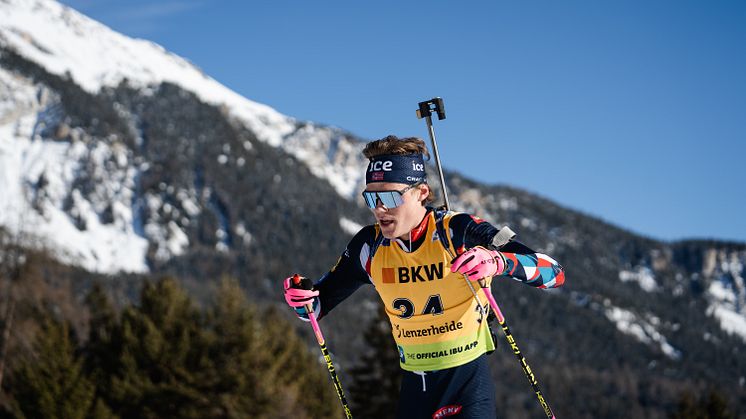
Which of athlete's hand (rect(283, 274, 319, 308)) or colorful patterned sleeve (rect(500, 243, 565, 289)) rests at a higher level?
athlete's hand (rect(283, 274, 319, 308))

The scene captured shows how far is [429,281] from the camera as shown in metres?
6.63

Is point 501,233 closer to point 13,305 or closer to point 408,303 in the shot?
point 408,303

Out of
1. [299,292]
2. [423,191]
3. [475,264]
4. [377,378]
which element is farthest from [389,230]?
[377,378]

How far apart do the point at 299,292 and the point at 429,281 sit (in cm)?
121

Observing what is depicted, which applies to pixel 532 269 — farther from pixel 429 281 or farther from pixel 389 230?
pixel 389 230

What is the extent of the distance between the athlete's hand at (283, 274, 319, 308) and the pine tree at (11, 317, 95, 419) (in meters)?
28.4

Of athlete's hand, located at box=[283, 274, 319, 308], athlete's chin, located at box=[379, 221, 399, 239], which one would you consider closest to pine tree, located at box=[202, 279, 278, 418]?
athlete's hand, located at box=[283, 274, 319, 308]

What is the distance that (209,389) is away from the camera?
35.8 m

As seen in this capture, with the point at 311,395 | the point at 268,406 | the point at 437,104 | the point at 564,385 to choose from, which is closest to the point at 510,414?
the point at 564,385

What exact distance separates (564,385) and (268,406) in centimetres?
14121

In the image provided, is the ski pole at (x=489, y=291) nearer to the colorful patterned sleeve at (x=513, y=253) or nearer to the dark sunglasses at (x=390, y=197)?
the colorful patterned sleeve at (x=513, y=253)

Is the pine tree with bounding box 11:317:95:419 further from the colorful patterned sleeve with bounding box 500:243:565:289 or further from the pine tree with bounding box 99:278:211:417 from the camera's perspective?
the colorful patterned sleeve with bounding box 500:243:565:289

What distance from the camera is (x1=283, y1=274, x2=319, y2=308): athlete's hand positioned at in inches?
284

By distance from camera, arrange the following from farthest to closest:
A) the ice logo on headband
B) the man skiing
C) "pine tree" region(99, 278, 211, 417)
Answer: "pine tree" region(99, 278, 211, 417) < the ice logo on headband < the man skiing
